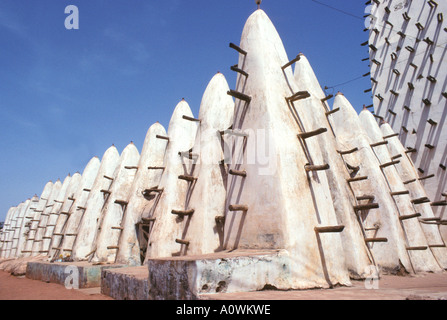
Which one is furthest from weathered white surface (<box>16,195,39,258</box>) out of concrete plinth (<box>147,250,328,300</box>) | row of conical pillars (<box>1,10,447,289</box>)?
concrete plinth (<box>147,250,328,300</box>)

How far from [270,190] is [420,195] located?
9.73 m

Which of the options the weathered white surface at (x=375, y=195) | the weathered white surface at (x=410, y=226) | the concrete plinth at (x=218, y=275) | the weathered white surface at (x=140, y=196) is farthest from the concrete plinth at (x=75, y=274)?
the weathered white surface at (x=410, y=226)

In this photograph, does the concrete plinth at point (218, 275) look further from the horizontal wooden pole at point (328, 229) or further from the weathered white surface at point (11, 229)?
the weathered white surface at point (11, 229)

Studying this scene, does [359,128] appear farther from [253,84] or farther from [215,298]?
[215,298]

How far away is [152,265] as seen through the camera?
5074 mm

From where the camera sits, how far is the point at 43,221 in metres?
22.8

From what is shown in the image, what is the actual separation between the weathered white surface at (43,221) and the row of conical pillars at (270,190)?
18.2ft

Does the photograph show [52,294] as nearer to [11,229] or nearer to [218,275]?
[218,275]

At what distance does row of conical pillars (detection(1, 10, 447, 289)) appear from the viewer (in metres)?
5.89

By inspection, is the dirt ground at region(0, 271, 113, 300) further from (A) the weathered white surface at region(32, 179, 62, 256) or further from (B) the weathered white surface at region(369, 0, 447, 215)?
(A) the weathered white surface at region(32, 179, 62, 256)

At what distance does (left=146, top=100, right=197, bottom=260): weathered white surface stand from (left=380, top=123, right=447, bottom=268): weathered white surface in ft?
28.5

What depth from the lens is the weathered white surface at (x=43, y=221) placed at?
21.7 meters

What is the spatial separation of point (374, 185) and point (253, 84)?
593 centimetres
